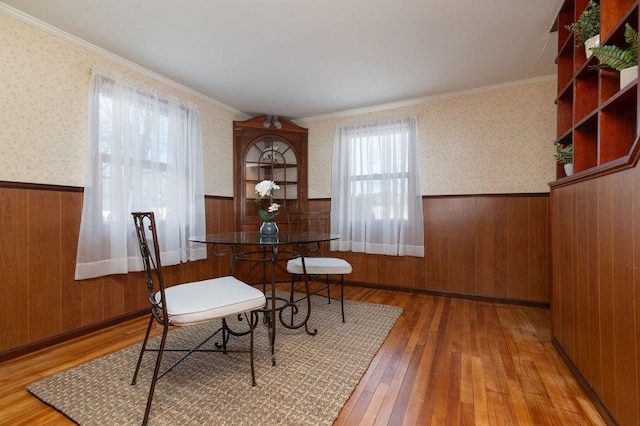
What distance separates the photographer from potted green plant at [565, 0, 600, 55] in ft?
4.66

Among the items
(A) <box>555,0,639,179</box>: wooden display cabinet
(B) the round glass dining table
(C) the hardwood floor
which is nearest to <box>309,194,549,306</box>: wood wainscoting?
(C) the hardwood floor

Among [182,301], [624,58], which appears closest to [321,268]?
[182,301]

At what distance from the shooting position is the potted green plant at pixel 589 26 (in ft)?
4.66

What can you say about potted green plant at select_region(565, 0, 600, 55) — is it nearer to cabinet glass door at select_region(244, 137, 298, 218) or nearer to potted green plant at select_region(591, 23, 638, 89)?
potted green plant at select_region(591, 23, 638, 89)

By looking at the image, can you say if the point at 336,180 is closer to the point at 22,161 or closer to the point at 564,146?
the point at 564,146

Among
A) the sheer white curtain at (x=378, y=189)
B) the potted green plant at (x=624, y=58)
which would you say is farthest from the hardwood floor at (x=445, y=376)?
the potted green plant at (x=624, y=58)

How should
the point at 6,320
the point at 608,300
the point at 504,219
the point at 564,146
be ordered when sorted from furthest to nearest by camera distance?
the point at 504,219 → the point at 564,146 → the point at 6,320 → the point at 608,300

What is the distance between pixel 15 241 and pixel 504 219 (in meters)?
4.02

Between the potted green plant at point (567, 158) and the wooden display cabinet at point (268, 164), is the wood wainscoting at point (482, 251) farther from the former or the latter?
the wooden display cabinet at point (268, 164)

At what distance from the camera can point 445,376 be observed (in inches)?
62.7

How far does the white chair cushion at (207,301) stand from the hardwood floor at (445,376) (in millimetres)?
653

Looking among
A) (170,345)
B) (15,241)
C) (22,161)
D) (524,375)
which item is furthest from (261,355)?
(22,161)

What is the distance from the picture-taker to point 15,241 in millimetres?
1809

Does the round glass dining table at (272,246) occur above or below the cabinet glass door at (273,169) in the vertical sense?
below
